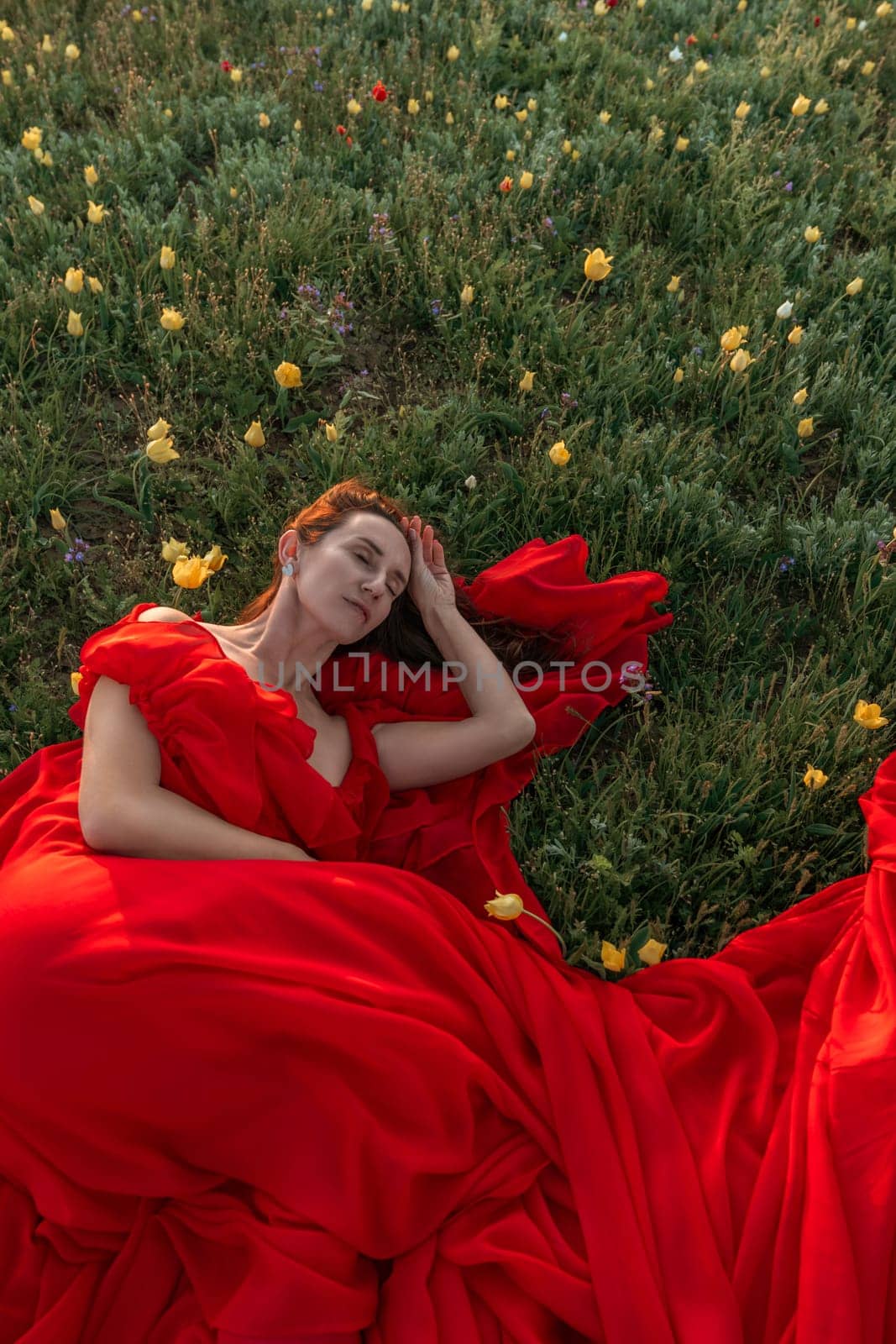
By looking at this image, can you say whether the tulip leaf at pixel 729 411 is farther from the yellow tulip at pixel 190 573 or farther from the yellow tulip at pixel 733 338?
the yellow tulip at pixel 190 573

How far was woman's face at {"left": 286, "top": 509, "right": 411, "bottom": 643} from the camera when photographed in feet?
10.5

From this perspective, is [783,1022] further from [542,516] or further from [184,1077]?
[542,516]

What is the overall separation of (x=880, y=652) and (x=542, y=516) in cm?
A: 132

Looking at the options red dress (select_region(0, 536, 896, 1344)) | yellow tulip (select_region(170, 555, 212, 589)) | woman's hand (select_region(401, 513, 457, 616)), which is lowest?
red dress (select_region(0, 536, 896, 1344))

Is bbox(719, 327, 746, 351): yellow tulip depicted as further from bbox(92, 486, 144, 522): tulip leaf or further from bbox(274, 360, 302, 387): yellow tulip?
bbox(92, 486, 144, 522): tulip leaf

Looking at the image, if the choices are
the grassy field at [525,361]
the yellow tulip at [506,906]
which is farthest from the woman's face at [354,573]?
the yellow tulip at [506,906]

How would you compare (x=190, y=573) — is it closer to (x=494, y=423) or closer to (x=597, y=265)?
Result: (x=494, y=423)

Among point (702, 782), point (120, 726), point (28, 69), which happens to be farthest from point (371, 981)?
point (28, 69)

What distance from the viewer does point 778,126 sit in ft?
19.7

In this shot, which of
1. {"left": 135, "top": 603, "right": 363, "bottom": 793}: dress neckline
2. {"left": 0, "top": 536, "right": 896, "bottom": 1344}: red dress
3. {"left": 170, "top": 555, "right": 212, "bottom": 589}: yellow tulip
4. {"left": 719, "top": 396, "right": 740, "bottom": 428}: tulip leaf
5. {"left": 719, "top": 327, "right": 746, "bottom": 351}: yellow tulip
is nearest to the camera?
{"left": 0, "top": 536, "right": 896, "bottom": 1344}: red dress

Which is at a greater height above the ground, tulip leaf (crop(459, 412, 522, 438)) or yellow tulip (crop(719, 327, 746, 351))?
yellow tulip (crop(719, 327, 746, 351))

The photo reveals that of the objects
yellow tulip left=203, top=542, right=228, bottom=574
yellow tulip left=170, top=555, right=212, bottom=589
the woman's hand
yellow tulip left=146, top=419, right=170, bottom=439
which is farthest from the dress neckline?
yellow tulip left=146, top=419, right=170, bottom=439

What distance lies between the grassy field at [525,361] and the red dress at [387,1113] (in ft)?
1.54

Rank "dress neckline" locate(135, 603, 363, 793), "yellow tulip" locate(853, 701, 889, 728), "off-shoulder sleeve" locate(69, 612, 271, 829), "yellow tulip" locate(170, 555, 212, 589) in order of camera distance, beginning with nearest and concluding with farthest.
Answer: "off-shoulder sleeve" locate(69, 612, 271, 829)
"dress neckline" locate(135, 603, 363, 793)
"yellow tulip" locate(170, 555, 212, 589)
"yellow tulip" locate(853, 701, 889, 728)
